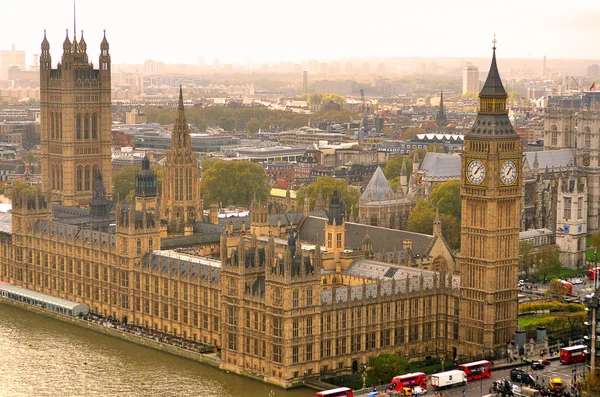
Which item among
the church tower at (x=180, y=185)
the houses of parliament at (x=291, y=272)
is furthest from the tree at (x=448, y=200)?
the church tower at (x=180, y=185)

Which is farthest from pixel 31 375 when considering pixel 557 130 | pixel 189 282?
pixel 557 130

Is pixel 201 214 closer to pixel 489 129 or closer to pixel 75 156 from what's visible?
pixel 75 156

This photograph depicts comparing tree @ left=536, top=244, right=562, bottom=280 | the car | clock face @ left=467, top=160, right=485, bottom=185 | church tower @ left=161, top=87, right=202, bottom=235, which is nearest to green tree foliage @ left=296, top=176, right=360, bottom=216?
tree @ left=536, top=244, right=562, bottom=280

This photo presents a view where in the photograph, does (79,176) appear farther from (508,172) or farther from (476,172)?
(508,172)

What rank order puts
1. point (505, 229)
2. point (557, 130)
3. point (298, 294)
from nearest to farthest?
point (298, 294) < point (505, 229) < point (557, 130)

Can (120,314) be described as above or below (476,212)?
below

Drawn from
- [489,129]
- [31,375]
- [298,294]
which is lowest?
[31,375]

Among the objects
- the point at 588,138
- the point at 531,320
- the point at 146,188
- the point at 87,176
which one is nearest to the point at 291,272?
the point at 531,320

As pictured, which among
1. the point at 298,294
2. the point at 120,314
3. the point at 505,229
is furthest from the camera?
the point at 120,314
